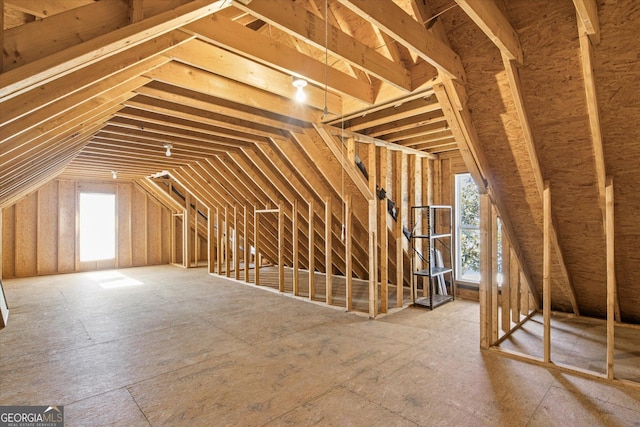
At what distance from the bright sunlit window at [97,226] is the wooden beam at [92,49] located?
8767 millimetres

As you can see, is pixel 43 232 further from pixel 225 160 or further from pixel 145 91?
pixel 145 91

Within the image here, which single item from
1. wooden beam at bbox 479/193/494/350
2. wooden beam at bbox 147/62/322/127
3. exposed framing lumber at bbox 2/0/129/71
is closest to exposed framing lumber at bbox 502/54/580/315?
wooden beam at bbox 479/193/494/350

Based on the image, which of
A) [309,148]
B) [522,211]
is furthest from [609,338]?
[309,148]

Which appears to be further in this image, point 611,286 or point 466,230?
point 466,230

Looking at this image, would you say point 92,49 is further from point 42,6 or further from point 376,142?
point 376,142

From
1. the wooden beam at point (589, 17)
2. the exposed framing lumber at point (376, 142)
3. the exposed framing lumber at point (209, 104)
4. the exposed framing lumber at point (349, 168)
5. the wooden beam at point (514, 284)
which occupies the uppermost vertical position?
the exposed framing lumber at point (209, 104)

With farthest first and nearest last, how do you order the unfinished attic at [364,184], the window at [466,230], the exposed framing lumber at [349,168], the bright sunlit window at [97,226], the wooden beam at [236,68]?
the bright sunlit window at [97,226] < the window at [466,230] < the exposed framing lumber at [349,168] < the wooden beam at [236,68] < the unfinished attic at [364,184]

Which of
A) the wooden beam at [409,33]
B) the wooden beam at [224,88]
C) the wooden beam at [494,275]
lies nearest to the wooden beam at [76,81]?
the wooden beam at [224,88]

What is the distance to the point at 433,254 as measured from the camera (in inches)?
204

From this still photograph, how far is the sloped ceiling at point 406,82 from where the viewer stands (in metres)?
1.30

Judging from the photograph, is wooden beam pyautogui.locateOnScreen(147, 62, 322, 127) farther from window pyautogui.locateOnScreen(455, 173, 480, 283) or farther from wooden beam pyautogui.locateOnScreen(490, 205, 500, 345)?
window pyautogui.locateOnScreen(455, 173, 480, 283)

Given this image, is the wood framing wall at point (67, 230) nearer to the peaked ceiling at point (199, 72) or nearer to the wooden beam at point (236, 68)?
the peaked ceiling at point (199, 72)

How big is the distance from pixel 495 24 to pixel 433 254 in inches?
153

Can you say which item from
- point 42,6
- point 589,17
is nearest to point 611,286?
point 589,17
